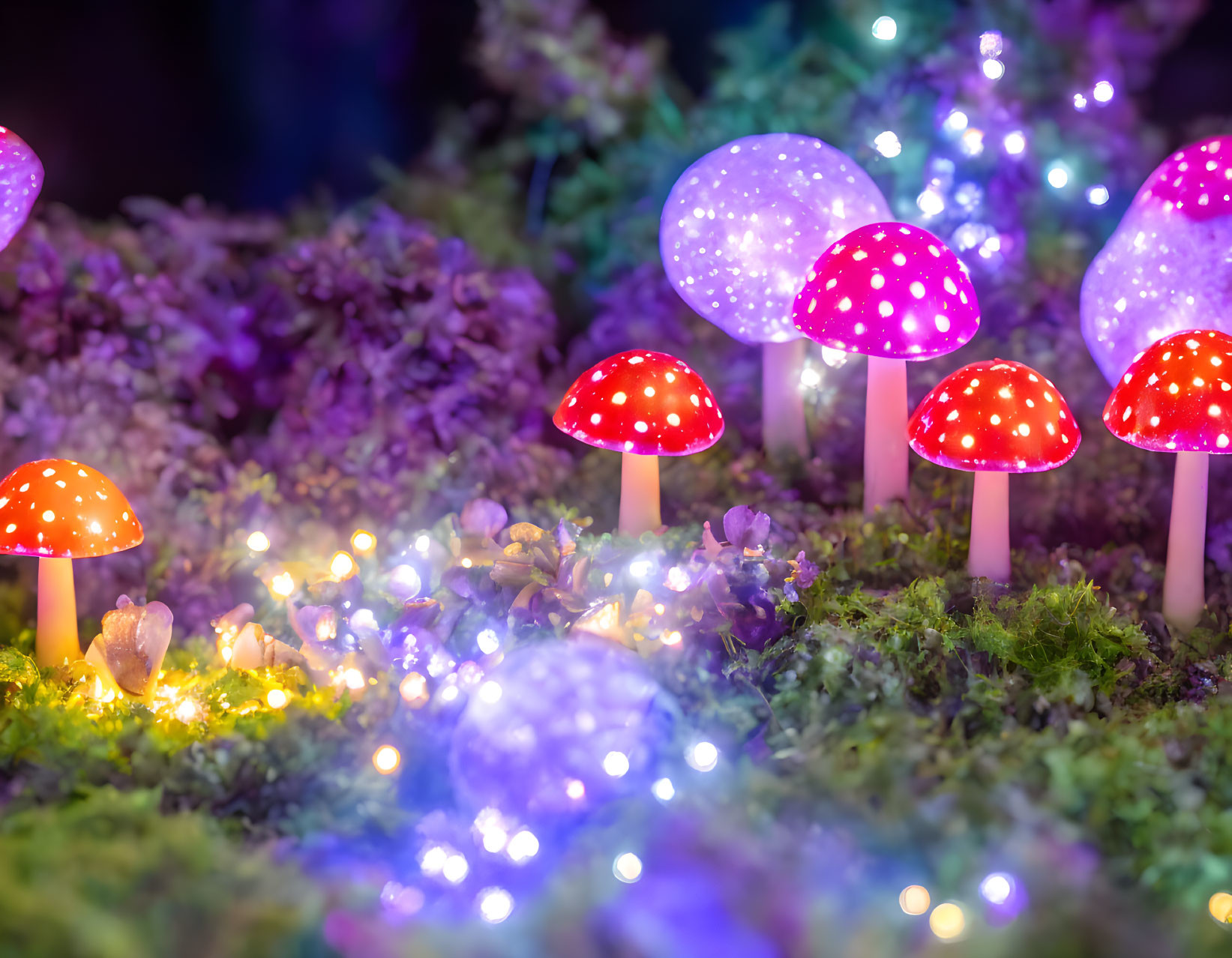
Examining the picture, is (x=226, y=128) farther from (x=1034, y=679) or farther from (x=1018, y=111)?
(x=1034, y=679)

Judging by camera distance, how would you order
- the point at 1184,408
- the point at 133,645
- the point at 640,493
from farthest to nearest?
the point at 640,493, the point at 133,645, the point at 1184,408

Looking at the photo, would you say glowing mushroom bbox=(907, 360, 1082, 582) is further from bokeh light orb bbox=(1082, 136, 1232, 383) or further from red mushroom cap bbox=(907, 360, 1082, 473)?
bokeh light orb bbox=(1082, 136, 1232, 383)

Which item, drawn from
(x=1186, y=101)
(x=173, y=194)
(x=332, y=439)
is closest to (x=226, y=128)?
(x=173, y=194)

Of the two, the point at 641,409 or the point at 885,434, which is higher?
the point at 641,409

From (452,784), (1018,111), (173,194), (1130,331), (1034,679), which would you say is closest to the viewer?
(452,784)

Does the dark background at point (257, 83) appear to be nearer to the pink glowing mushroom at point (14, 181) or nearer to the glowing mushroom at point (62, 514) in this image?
the pink glowing mushroom at point (14, 181)

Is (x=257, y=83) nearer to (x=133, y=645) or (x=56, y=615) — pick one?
(x=56, y=615)

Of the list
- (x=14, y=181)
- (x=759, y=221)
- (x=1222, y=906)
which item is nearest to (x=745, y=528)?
(x=759, y=221)

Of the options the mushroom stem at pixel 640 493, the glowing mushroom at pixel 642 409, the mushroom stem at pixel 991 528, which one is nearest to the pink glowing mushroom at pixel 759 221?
the glowing mushroom at pixel 642 409
